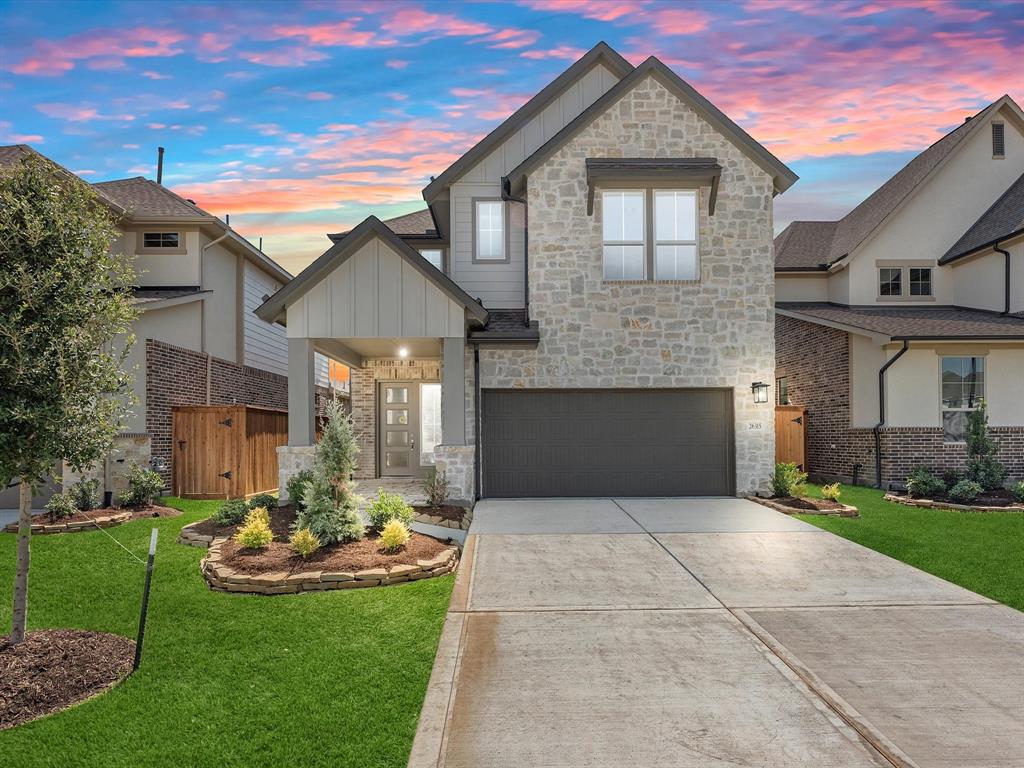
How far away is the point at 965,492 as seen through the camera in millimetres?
12984

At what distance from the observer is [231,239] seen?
1764 cm

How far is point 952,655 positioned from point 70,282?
742 centimetres

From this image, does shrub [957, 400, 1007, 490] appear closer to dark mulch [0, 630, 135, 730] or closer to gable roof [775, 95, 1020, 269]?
gable roof [775, 95, 1020, 269]

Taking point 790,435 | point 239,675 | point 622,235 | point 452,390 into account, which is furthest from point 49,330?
point 790,435

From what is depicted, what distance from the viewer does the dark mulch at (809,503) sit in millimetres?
11891

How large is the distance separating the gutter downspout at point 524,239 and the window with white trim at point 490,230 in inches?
12.2

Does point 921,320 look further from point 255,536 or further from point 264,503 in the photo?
point 255,536

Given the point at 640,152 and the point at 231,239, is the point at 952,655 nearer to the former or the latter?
the point at 640,152

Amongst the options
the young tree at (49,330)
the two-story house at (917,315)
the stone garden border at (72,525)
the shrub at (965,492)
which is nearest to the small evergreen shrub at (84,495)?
the stone garden border at (72,525)

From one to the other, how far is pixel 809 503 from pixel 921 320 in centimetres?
754

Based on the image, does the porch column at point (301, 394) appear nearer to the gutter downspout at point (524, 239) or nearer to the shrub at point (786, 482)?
the gutter downspout at point (524, 239)

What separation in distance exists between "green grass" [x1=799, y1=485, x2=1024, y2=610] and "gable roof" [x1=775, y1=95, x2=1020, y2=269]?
29.8 feet

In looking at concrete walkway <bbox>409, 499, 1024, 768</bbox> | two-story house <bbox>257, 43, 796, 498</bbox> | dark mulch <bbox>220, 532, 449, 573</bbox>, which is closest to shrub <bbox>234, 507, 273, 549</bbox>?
dark mulch <bbox>220, 532, 449, 573</bbox>

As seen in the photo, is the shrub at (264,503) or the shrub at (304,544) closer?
the shrub at (304,544)
